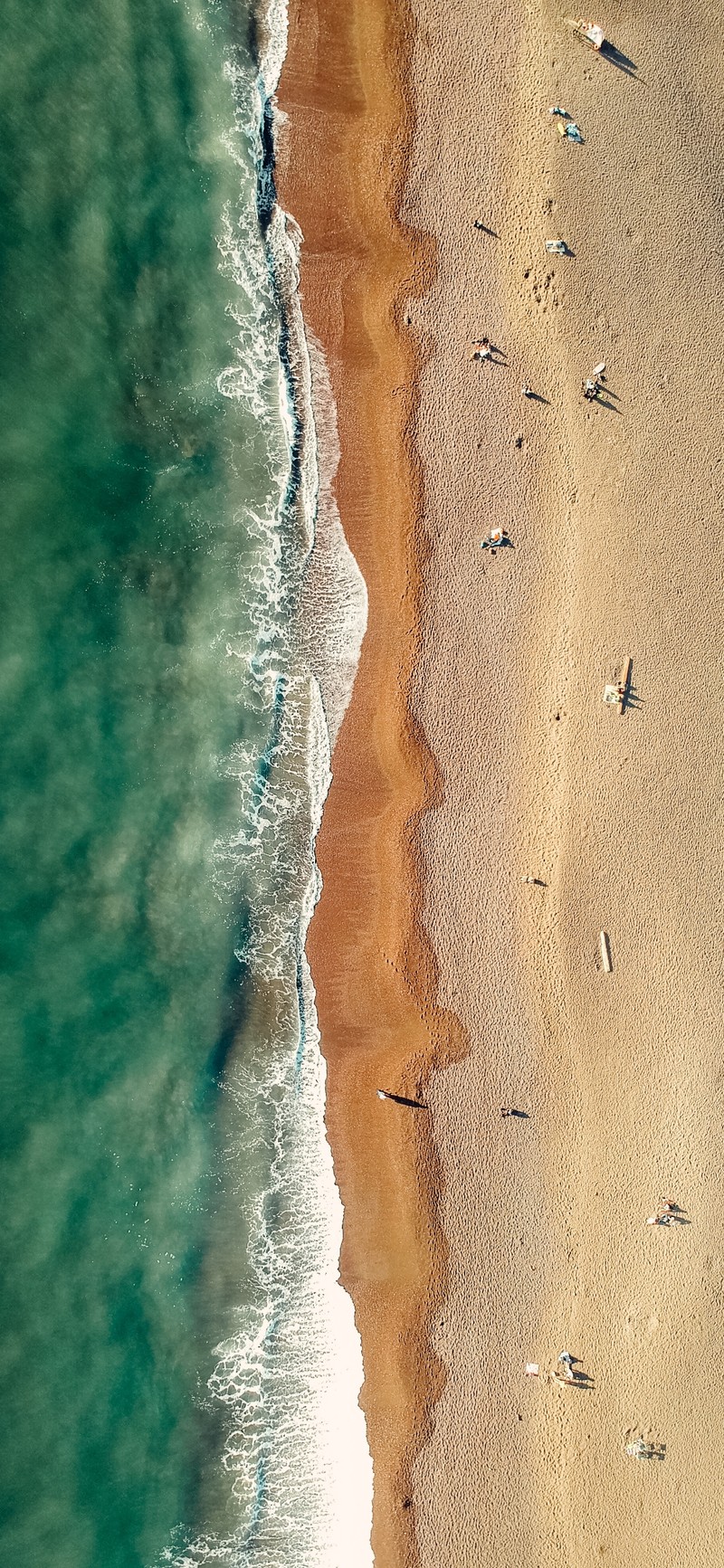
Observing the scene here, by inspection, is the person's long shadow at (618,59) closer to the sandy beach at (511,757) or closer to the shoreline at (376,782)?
the sandy beach at (511,757)

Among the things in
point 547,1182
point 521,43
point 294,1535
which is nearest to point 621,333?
point 521,43

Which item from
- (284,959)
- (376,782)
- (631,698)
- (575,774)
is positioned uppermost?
(631,698)

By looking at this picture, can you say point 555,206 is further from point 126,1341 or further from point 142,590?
point 126,1341

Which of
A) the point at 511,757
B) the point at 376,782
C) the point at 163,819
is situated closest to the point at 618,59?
the point at 511,757

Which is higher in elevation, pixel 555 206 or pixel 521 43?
pixel 521 43

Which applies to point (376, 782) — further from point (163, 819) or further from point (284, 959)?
point (163, 819)

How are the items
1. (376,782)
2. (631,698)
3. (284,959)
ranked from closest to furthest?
(376,782) < (284,959) < (631,698)

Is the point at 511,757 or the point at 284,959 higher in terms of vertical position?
the point at 511,757
